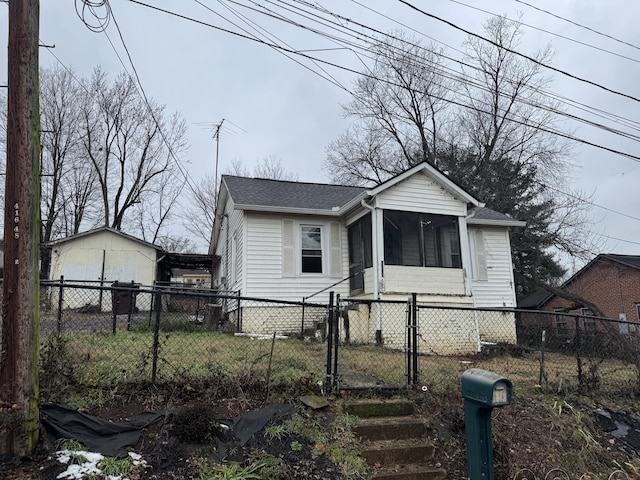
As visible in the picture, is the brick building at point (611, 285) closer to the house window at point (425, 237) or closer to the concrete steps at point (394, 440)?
the house window at point (425, 237)

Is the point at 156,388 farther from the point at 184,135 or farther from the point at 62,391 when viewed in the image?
the point at 184,135

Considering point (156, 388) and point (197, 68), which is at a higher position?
point (197, 68)

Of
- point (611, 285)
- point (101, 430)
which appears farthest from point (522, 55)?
point (611, 285)

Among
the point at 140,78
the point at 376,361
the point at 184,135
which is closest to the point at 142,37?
the point at 140,78

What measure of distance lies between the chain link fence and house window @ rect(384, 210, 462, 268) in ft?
5.67

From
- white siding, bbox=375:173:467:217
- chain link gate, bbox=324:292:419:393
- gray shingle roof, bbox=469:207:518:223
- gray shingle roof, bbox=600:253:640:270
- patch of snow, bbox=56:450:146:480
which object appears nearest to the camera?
patch of snow, bbox=56:450:146:480

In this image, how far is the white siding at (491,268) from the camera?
13.6 m

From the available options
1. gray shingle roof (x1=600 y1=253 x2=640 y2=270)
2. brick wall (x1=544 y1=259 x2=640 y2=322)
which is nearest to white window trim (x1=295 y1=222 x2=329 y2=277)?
gray shingle roof (x1=600 y1=253 x2=640 y2=270)

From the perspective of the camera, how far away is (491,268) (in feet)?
45.5

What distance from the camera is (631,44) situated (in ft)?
27.5

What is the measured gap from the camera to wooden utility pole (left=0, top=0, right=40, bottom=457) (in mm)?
3156

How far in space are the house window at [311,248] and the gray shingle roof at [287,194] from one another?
70 cm

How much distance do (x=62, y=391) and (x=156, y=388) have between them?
0.84 meters

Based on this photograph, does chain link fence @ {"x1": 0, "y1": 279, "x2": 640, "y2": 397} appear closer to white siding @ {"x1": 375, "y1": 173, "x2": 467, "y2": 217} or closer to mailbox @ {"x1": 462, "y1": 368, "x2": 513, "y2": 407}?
mailbox @ {"x1": 462, "y1": 368, "x2": 513, "y2": 407}
